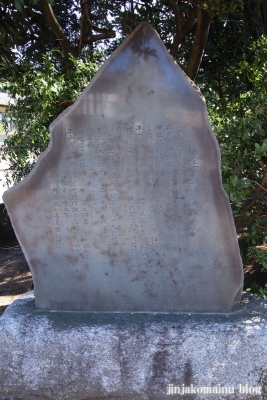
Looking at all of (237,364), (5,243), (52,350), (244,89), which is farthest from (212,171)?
(5,243)

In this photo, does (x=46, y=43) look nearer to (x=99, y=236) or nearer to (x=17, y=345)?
(x=99, y=236)

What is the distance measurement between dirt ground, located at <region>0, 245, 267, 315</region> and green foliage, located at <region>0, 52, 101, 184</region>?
1.44 m

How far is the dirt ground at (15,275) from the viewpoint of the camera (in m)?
3.39

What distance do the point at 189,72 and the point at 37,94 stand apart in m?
1.60

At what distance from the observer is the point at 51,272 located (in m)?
2.52

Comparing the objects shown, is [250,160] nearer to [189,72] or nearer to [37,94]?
[189,72]

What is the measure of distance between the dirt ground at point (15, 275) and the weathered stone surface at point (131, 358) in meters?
1.07

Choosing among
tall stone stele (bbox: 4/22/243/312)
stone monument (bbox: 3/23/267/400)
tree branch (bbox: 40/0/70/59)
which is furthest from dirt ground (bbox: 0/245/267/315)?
tree branch (bbox: 40/0/70/59)

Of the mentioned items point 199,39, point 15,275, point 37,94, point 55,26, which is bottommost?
point 15,275

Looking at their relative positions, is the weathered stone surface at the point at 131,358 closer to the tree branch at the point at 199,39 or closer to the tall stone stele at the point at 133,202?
the tall stone stele at the point at 133,202

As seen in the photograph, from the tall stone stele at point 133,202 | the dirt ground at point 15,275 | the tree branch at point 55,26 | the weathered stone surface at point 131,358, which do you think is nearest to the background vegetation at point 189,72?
the tree branch at point 55,26

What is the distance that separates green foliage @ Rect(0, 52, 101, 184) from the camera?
3.20m

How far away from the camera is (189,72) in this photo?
3.87m


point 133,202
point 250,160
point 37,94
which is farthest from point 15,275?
point 250,160
